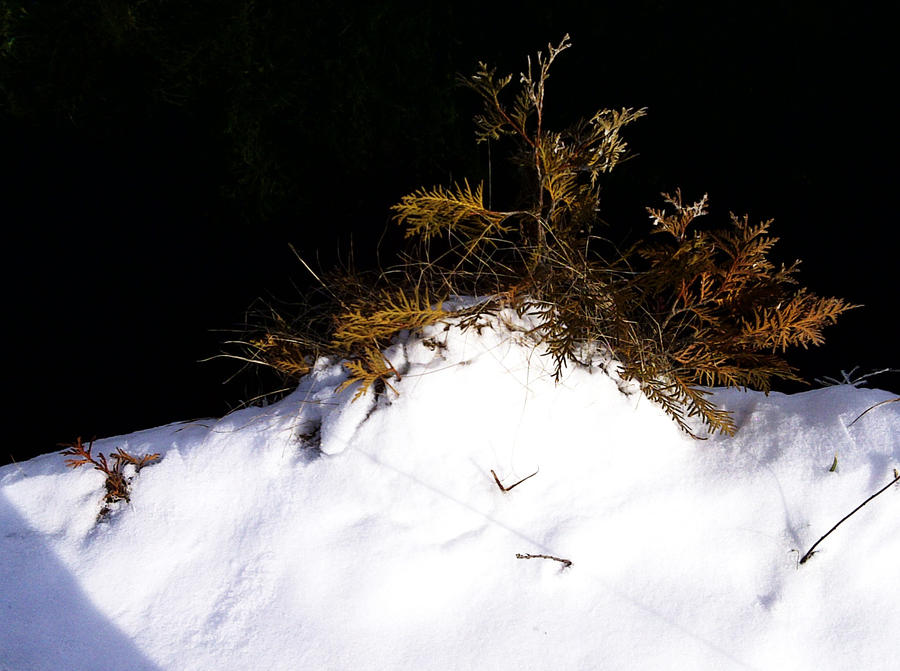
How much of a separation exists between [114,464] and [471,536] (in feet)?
3.29

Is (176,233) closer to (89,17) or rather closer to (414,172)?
(89,17)

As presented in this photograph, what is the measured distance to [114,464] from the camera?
1.65m

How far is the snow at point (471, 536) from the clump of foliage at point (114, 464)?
0.09ft

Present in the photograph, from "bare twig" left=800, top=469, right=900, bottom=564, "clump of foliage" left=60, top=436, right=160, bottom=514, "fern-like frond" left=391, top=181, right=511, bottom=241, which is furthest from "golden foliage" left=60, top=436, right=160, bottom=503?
"bare twig" left=800, top=469, right=900, bottom=564

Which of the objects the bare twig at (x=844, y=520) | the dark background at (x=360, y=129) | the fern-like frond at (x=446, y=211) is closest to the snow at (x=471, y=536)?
the bare twig at (x=844, y=520)

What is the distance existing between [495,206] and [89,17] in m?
1.55

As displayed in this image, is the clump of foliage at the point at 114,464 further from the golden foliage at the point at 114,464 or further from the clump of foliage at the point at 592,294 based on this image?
the clump of foliage at the point at 592,294

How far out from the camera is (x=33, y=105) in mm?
2199

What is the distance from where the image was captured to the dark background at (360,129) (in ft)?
6.66

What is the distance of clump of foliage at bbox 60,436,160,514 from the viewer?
1.61 m

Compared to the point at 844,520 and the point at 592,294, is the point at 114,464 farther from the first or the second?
the point at 844,520

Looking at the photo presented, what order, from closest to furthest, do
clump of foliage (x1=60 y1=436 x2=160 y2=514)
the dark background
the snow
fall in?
the snow → clump of foliage (x1=60 y1=436 x2=160 y2=514) → the dark background

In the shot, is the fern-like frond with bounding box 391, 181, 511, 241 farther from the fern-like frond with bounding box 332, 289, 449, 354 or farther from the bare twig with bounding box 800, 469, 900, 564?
the bare twig with bounding box 800, 469, 900, 564

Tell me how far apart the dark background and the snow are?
644 millimetres
